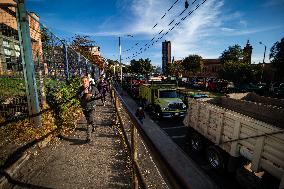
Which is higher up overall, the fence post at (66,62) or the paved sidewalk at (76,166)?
the fence post at (66,62)

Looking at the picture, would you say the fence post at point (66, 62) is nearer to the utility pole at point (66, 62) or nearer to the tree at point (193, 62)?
the utility pole at point (66, 62)

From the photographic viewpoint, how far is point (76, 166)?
14.2 feet

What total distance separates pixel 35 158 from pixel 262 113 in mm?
8249

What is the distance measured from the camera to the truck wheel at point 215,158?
7026 millimetres

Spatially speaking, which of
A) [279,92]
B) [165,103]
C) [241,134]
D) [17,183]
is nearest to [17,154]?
[17,183]

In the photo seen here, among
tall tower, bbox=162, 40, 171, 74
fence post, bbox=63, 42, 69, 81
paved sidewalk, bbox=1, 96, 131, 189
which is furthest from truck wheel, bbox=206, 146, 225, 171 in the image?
tall tower, bbox=162, 40, 171, 74

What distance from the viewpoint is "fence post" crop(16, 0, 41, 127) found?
491 centimetres

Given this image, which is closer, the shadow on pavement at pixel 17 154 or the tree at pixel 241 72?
the shadow on pavement at pixel 17 154

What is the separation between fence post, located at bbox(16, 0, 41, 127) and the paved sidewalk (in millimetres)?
1008

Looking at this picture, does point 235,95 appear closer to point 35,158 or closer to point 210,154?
point 210,154

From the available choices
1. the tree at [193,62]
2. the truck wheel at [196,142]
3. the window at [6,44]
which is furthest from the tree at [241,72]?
the window at [6,44]

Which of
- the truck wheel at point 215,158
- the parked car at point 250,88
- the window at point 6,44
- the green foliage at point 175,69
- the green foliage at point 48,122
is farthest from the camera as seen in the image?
the green foliage at point 175,69

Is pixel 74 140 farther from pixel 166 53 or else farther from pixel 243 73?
pixel 166 53

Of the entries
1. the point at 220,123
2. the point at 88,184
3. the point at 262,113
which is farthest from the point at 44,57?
the point at 262,113
